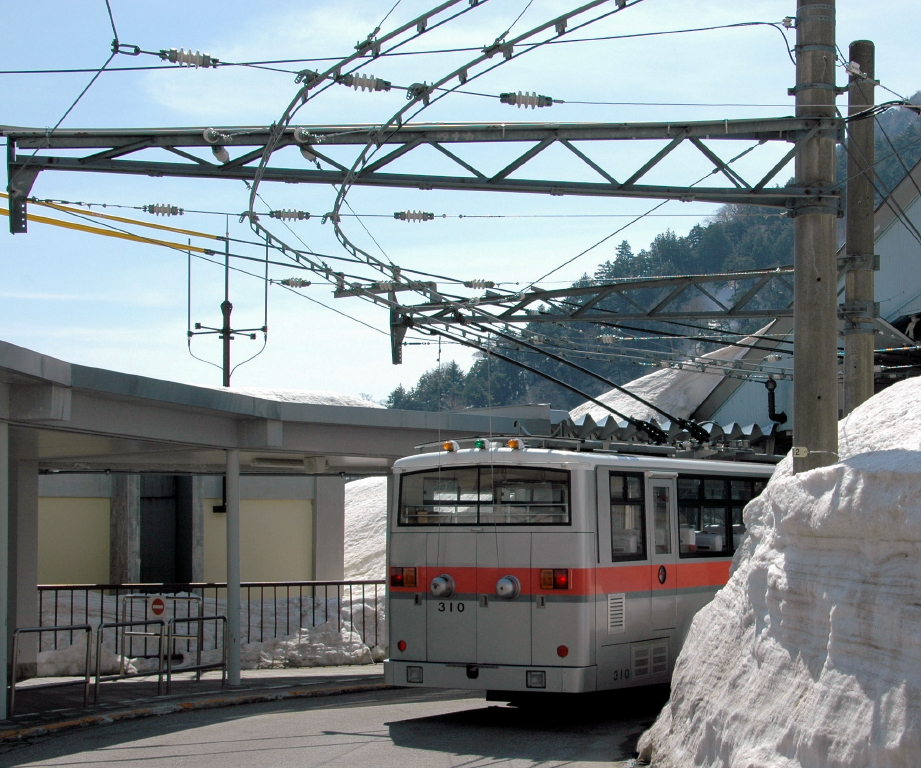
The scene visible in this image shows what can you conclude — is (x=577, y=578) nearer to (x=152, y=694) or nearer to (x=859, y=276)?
(x=859, y=276)

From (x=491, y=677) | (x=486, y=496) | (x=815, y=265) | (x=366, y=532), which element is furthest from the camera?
(x=366, y=532)

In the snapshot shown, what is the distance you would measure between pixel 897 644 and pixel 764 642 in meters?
1.34

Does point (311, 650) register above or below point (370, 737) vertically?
below

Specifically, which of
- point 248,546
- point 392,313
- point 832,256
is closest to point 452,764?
point 832,256

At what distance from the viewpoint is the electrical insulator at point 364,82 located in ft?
35.5

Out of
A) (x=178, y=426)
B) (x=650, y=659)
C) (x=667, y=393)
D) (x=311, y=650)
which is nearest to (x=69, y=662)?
(x=311, y=650)

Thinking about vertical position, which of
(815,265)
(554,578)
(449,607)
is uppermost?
(815,265)

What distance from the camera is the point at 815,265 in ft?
33.5

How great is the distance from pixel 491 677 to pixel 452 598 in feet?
3.03

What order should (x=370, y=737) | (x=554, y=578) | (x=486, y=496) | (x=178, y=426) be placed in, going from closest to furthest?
(x=370, y=737), (x=554, y=578), (x=486, y=496), (x=178, y=426)

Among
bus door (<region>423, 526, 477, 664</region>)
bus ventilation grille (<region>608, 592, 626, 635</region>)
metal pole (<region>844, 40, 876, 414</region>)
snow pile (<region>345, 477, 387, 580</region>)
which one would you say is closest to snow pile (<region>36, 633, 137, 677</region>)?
bus door (<region>423, 526, 477, 664</region>)

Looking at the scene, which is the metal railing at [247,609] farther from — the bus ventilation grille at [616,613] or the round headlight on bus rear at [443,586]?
the bus ventilation grille at [616,613]

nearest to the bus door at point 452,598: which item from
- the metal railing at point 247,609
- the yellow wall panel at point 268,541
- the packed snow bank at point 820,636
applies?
the packed snow bank at point 820,636

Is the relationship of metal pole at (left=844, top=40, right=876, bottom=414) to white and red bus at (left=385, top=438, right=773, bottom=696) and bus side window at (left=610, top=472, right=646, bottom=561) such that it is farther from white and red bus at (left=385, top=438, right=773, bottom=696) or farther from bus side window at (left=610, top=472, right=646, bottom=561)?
bus side window at (left=610, top=472, right=646, bottom=561)
